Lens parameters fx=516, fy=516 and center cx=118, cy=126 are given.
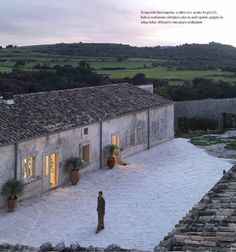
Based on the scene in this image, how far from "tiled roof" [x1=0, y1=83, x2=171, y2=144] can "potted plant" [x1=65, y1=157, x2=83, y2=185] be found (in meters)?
1.44

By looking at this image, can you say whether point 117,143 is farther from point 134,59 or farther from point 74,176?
point 134,59

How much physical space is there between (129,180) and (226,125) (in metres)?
19.2

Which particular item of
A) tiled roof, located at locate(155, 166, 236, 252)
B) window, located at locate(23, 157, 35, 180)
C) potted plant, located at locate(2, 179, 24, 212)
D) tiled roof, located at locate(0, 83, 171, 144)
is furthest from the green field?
tiled roof, located at locate(155, 166, 236, 252)

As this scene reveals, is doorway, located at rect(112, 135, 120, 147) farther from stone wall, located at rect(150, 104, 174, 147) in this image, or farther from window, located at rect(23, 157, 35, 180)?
window, located at rect(23, 157, 35, 180)

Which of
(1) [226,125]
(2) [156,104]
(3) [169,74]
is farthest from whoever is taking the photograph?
(3) [169,74]

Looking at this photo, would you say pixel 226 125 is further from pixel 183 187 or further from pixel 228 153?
pixel 183 187

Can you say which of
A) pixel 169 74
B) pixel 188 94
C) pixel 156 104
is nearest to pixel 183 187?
pixel 156 104

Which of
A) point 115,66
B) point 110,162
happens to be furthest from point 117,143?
point 115,66

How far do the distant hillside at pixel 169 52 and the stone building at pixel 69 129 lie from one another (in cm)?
4991

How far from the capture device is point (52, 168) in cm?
2164

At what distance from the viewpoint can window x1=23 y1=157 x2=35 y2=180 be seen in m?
19.6

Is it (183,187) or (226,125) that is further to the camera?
(226,125)

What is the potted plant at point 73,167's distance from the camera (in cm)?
2205

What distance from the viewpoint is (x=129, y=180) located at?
2303 centimetres
